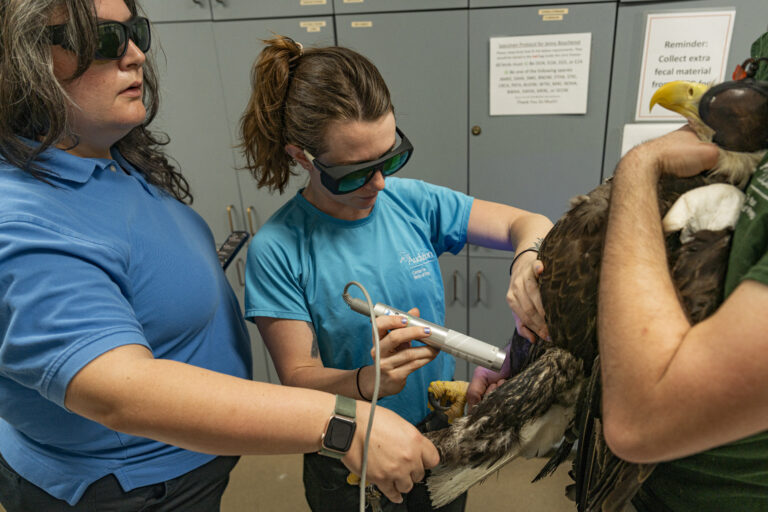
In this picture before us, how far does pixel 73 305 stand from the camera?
27.0 inches

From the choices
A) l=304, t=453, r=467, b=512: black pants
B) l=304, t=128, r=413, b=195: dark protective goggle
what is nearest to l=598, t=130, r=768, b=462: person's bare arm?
l=304, t=128, r=413, b=195: dark protective goggle

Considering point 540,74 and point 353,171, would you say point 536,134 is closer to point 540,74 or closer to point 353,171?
point 540,74

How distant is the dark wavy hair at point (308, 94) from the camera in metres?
1.00

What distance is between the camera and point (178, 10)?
2.21 metres

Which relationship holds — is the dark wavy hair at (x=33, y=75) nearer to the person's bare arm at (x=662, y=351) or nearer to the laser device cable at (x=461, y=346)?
the laser device cable at (x=461, y=346)

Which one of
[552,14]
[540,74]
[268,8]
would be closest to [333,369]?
[540,74]

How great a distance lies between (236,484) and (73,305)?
2128 mm

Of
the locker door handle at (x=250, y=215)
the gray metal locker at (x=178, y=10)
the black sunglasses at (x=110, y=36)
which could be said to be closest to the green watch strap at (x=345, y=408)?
the black sunglasses at (x=110, y=36)

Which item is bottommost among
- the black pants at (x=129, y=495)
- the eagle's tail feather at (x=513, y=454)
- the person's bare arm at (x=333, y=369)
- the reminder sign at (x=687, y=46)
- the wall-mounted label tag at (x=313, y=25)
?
the black pants at (x=129, y=495)

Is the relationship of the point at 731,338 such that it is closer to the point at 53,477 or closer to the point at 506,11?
the point at 53,477

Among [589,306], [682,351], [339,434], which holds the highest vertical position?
[682,351]

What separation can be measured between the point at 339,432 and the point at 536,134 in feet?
5.86

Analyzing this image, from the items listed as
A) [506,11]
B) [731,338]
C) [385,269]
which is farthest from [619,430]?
[506,11]

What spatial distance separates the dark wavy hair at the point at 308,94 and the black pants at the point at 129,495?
0.78m
